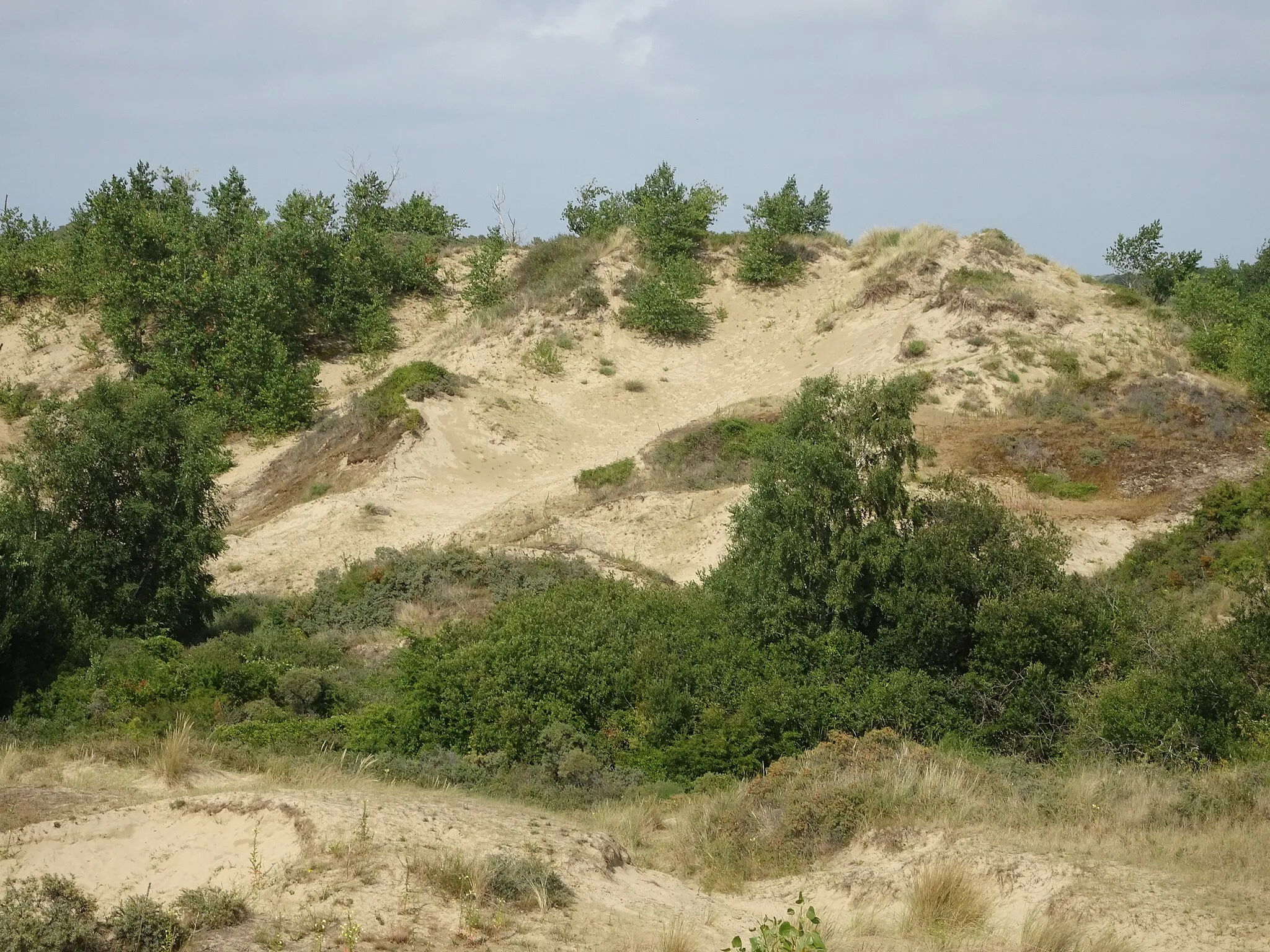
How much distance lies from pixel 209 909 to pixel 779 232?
3602cm

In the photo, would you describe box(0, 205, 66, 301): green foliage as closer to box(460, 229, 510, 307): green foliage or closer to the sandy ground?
box(460, 229, 510, 307): green foliage

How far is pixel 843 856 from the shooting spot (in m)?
9.31

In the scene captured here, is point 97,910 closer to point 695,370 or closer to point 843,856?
point 843,856

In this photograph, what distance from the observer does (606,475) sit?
27109 millimetres

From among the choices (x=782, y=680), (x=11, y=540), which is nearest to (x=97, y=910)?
(x=782, y=680)

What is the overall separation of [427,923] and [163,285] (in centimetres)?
3048

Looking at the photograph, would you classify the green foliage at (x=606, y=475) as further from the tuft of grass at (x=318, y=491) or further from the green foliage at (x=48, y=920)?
the green foliage at (x=48, y=920)

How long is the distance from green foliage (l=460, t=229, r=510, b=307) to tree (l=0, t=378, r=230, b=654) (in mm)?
20986

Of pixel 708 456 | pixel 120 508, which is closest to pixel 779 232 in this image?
pixel 708 456

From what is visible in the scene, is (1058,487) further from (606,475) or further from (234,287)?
(234,287)

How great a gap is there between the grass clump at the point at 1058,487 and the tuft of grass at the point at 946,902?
16427 millimetres

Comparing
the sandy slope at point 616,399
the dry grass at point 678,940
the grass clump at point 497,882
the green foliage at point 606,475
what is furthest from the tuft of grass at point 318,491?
the dry grass at point 678,940

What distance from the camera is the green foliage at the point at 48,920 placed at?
6.42m

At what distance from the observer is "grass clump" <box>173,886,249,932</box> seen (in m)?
6.93
